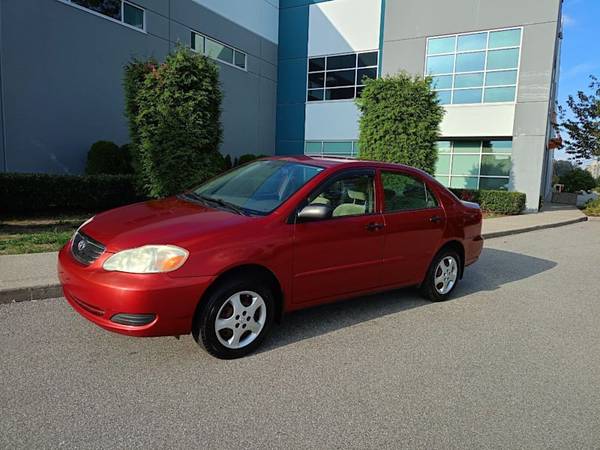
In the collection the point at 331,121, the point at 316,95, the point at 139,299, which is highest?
the point at 316,95

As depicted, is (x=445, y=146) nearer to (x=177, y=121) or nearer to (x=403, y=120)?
(x=403, y=120)

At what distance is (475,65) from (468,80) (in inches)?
25.8

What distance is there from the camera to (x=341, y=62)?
2334cm

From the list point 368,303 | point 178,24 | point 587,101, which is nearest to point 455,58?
point 587,101

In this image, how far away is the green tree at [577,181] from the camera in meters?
30.4

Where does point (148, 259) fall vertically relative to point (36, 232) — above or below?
above

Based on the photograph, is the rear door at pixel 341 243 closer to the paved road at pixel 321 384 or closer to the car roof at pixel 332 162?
the car roof at pixel 332 162

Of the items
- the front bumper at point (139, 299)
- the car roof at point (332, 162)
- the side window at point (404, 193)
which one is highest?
the car roof at point (332, 162)

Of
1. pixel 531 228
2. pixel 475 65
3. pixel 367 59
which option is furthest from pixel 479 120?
pixel 531 228

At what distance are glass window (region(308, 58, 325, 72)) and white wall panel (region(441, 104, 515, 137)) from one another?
24.5 feet

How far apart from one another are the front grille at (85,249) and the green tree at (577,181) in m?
33.7

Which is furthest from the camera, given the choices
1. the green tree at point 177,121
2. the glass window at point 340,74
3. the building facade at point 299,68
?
the glass window at point 340,74

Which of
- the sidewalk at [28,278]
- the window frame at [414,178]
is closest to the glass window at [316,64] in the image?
the window frame at [414,178]

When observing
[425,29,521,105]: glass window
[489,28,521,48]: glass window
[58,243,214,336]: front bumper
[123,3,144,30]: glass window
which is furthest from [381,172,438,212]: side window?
[489,28,521,48]: glass window
